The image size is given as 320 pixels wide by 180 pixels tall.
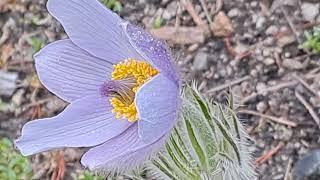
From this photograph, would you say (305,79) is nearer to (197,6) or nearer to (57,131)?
(197,6)

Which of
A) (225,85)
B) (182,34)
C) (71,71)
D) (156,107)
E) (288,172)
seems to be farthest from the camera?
(182,34)

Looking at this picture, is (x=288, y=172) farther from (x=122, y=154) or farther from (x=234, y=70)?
(x=122, y=154)

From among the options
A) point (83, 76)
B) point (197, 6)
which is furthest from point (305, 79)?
point (83, 76)

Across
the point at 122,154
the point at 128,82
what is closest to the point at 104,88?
the point at 128,82

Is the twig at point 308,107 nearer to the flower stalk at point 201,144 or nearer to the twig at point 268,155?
the twig at point 268,155

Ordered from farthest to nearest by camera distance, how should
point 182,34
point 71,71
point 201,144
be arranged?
point 182,34
point 71,71
point 201,144

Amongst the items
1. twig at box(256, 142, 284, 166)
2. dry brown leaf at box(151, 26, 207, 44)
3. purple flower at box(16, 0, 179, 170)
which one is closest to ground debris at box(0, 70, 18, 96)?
dry brown leaf at box(151, 26, 207, 44)

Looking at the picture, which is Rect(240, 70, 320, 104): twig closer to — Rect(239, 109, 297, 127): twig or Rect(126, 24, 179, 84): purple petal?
Rect(239, 109, 297, 127): twig
